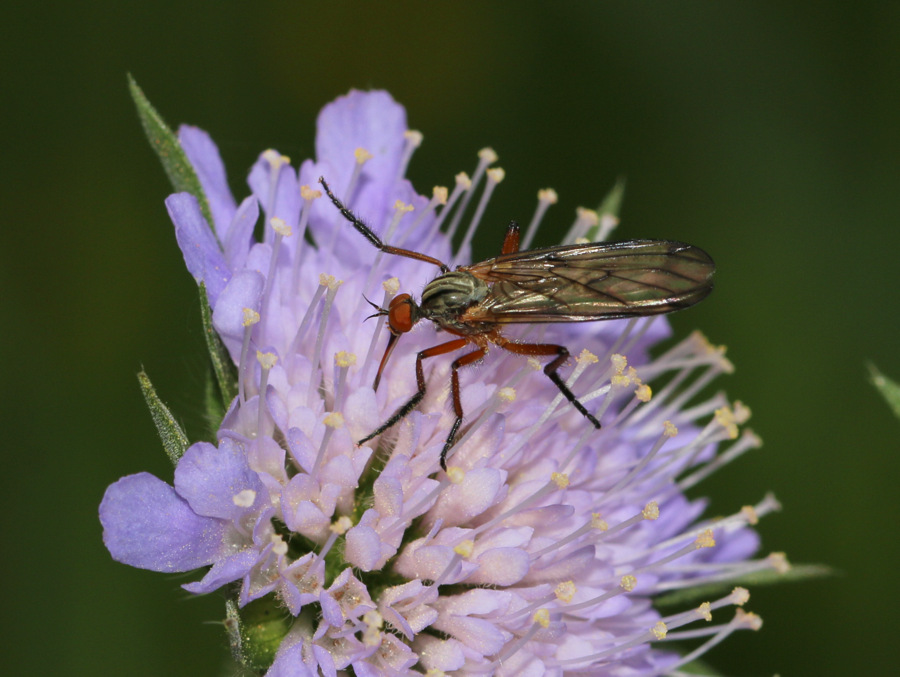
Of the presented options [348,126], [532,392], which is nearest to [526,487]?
[532,392]

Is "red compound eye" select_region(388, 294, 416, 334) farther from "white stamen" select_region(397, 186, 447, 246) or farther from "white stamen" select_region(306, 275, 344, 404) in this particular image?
"white stamen" select_region(397, 186, 447, 246)

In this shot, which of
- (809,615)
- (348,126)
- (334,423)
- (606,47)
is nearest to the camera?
(334,423)

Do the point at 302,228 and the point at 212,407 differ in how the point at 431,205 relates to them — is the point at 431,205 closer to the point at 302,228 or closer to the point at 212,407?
the point at 302,228

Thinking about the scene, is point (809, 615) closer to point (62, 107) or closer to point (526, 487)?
point (526, 487)

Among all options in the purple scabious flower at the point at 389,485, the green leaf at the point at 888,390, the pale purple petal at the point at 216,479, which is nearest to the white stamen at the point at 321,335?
the purple scabious flower at the point at 389,485

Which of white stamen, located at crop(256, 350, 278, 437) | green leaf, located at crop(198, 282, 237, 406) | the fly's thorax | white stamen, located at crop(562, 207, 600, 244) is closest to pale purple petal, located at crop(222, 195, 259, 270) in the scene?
green leaf, located at crop(198, 282, 237, 406)

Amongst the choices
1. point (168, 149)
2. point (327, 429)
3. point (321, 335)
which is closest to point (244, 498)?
point (327, 429)
